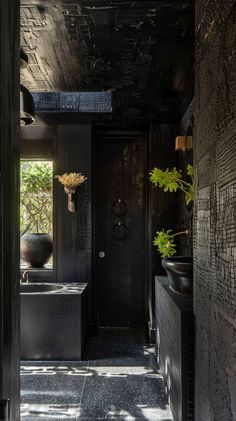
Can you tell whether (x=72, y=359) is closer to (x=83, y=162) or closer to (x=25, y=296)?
(x=25, y=296)

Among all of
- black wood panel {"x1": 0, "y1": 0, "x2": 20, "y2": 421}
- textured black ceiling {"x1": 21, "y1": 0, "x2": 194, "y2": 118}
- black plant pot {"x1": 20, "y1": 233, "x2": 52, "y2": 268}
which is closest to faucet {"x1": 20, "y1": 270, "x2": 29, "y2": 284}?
black plant pot {"x1": 20, "y1": 233, "x2": 52, "y2": 268}

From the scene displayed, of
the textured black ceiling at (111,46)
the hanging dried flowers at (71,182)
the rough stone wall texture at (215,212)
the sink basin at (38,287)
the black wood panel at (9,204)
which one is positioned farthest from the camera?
the hanging dried flowers at (71,182)

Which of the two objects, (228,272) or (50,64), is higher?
(50,64)

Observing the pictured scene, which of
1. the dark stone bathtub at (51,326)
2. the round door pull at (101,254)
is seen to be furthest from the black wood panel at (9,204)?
the round door pull at (101,254)

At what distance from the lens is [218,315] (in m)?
1.49

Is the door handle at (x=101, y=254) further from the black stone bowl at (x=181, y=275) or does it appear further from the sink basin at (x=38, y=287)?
the black stone bowl at (x=181, y=275)

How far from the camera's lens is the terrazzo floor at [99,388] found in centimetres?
278

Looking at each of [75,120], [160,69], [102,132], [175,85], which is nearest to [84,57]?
[160,69]

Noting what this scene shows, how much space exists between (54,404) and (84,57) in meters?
2.63

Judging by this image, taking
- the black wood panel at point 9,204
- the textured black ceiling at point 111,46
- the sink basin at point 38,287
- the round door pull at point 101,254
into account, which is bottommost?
the sink basin at point 38,287

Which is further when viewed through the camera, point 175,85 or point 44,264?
point 44,264

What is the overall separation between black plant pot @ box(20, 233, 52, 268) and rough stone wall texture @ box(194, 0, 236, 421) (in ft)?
9.99

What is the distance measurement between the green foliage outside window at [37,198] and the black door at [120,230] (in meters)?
0.66

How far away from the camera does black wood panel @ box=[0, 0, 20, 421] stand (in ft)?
2.93
